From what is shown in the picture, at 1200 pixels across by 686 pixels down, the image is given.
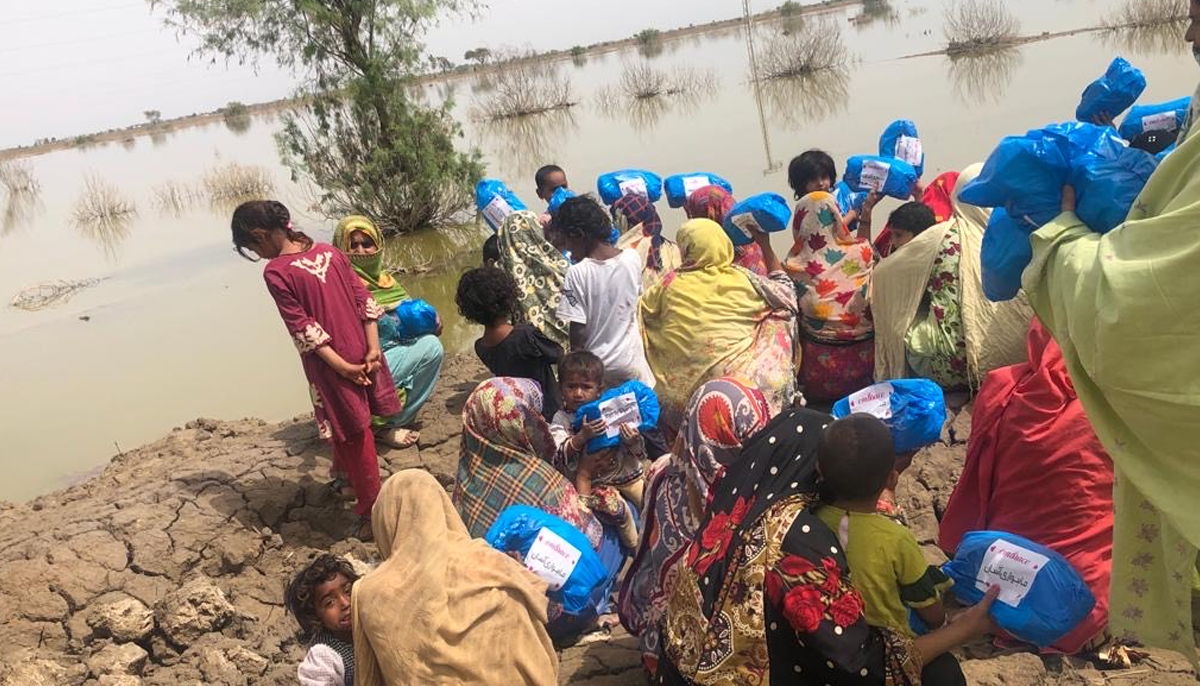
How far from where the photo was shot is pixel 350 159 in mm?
12414

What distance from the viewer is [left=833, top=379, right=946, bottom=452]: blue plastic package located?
240 centimetres

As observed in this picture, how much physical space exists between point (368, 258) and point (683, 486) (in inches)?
107

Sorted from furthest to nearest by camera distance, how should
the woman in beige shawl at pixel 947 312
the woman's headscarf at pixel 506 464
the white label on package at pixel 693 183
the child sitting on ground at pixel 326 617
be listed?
the white label on package at pixel 693 183, the woman in beige shawl at pixel 947 312, the woman's headscarf at pixel 506 464, the child sitting on ground at pixel 326 617

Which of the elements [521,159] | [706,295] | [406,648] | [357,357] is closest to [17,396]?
[357,357]

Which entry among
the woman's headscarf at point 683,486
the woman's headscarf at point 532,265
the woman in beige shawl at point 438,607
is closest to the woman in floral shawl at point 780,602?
the woman's headscarf at point 683,486

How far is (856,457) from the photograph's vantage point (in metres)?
1.84

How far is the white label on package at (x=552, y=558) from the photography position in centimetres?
268

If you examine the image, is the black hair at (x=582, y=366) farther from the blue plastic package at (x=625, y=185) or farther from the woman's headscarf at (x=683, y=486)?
the blue plastic package at (x=625, y=185)

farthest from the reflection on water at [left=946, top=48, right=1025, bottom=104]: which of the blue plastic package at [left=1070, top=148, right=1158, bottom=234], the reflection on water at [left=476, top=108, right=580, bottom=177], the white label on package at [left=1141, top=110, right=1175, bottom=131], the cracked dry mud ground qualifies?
the blue plastic package at [left=1070, top=148, right=1158, bottom=234]

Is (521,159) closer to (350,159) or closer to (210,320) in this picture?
(350,159)

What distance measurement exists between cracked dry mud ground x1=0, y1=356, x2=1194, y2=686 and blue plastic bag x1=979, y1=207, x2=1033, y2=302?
1316mm

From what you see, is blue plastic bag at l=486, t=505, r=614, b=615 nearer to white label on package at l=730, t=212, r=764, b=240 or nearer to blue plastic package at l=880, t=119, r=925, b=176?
white label on package at l=730, t=212, r=764, b=240

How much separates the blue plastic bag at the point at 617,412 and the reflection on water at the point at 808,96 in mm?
12903

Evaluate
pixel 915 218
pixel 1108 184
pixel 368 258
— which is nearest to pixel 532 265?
pixel 368 258
